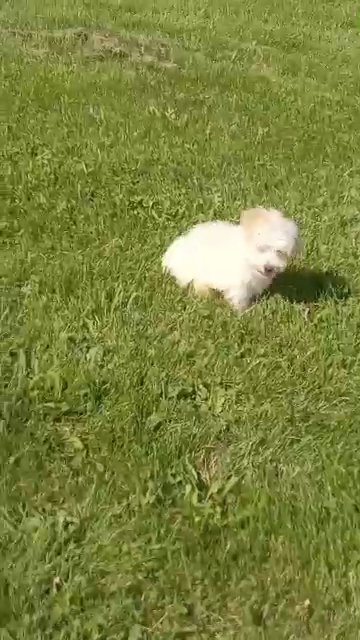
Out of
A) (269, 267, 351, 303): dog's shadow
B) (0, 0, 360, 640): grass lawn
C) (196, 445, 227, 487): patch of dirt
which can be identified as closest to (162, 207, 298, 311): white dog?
(0, 0, 360, 640): grass lawn

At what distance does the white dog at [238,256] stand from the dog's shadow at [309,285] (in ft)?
0.77

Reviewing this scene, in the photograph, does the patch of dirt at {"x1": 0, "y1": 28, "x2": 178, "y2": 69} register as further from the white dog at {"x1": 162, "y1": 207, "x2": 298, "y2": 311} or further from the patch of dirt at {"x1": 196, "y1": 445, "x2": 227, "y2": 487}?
the patch of dirt at {"x1": 196, "y1": 445, "x2": 227, "y2": 487}

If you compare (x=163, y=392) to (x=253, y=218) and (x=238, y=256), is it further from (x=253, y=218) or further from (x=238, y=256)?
(x=253, y=218)

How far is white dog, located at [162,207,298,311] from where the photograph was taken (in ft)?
17.7

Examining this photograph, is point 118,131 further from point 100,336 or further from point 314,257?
point 100,336

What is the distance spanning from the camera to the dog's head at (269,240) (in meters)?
5.36

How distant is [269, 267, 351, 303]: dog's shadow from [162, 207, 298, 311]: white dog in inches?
9.3

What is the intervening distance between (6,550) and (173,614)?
2.28 feet

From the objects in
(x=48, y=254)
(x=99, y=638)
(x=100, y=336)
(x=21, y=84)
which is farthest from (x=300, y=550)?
(x=21, y=84)

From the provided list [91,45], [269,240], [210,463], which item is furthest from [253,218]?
[91,45]

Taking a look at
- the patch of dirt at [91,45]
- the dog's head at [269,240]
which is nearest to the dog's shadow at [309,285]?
the dog's head at [269,240]

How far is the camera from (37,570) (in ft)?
10.8

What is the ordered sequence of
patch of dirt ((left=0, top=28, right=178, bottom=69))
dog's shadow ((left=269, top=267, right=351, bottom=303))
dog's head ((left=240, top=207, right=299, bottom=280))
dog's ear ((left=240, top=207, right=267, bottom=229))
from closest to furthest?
1. dog's head ((left=240, top=207, right=299, bottom=280))
2. dog's ear ((left=240, top=207, right=267, bottom=229))
3. dog's shadow ((left=269, top=267, right=351, bottom=303))
4. patch of dirt ((left=0, top=28, right=178, bottom=69))

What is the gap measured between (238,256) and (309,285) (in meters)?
0.71
